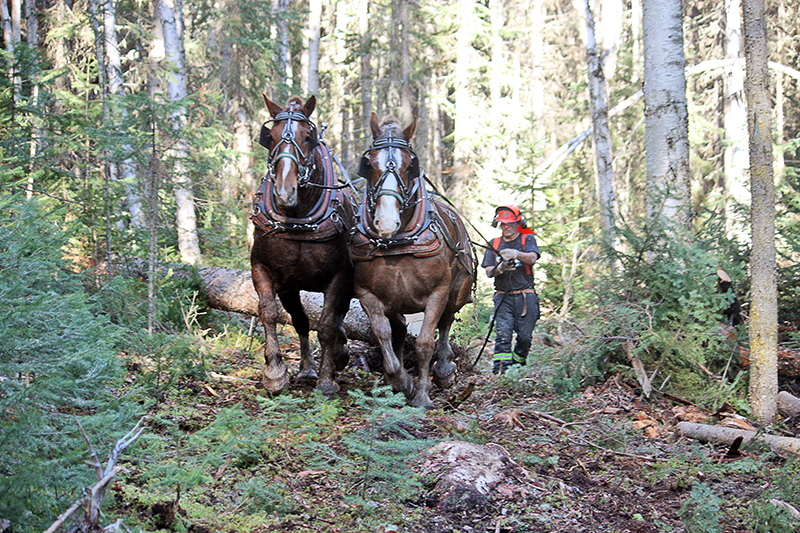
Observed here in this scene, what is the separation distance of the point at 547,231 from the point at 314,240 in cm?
786

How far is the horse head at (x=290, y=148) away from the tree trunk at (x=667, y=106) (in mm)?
3992

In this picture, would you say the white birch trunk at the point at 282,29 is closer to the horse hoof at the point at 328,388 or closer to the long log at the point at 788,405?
the horse hoof at the point at 328,388

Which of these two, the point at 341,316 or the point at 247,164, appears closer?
the point at 341,316

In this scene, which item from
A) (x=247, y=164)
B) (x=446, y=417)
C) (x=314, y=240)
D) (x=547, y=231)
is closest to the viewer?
(x=446, y=417)

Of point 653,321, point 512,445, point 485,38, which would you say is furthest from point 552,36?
point 512,445

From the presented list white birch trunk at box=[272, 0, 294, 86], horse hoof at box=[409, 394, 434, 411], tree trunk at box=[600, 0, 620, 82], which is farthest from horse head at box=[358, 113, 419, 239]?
white birch trunk at box=[272, 0, 294, 86]

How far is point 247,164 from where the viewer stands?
22.8 metres

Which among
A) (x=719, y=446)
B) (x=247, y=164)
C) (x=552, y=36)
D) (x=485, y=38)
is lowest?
(x=719, y=446)

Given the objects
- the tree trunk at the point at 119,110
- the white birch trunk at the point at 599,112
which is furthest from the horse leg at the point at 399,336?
the white birch trunk at the point at 599,112

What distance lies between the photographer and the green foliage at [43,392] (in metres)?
2.60

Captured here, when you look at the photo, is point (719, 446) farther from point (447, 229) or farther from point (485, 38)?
point (485, 38)

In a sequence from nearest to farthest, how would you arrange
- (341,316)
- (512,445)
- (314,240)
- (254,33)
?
(512,445) < (314,240) < (341,316) < (254,33)

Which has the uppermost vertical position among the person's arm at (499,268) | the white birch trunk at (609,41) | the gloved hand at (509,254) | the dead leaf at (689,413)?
the white birch trunk at (609,41)

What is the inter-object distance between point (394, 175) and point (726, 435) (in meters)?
3.52
